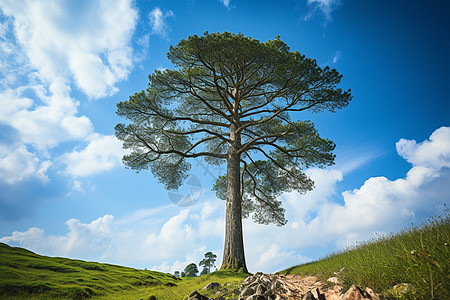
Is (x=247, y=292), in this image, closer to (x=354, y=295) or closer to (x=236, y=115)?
(x=354, y=295)

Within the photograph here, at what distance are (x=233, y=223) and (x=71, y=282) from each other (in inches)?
241

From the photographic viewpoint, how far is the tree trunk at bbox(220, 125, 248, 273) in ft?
32.5

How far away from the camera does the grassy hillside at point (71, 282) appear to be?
22.0 feet

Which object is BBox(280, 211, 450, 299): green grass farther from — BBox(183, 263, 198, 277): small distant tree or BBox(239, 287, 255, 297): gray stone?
BBox(183, 263, 198, 277): small distant tree

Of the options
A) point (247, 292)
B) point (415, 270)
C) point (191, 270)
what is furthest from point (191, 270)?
point (415, 270)

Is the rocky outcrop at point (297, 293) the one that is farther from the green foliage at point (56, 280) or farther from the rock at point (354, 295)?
the green foliage at point (56, 280)

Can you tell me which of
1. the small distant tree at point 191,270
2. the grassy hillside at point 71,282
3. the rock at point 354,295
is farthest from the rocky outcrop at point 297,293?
the small distant tree at point 191,270

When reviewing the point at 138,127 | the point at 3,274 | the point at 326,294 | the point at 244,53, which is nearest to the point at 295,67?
the point at 244,53

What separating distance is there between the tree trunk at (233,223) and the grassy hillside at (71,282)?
907 mm

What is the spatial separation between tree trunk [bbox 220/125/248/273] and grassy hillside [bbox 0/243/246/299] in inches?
35.7

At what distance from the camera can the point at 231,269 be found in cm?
959

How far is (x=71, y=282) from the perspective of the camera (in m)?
8.12

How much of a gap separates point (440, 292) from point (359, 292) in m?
0.89

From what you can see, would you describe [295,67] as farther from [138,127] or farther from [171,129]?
[138,127]
